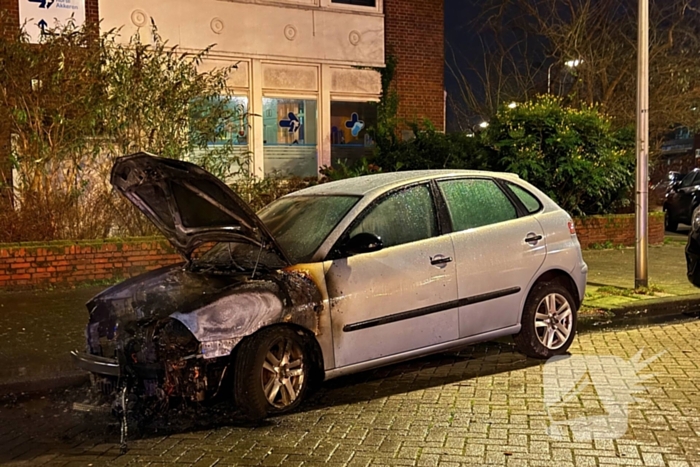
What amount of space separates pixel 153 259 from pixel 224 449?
6110mm

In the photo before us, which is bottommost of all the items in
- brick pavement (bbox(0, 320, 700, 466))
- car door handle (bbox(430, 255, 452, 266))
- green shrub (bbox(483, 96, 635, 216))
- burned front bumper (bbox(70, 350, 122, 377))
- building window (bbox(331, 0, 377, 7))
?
brick pavement (bbox(0, 320, 700, 466))

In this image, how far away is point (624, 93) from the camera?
65.5 ft

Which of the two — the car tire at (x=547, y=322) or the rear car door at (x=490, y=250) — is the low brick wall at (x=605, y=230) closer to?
the car tire at (x=547, y=322)

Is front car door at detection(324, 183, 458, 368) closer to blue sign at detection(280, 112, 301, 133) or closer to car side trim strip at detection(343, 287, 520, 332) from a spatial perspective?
car side trim strip at detection(343, 287, 520, 332)

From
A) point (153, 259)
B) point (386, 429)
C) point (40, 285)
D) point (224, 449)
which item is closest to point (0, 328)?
point (40, 285)

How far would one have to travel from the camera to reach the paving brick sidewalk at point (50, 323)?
20.0ft

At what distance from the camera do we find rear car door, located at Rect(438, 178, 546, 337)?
19.1 ft

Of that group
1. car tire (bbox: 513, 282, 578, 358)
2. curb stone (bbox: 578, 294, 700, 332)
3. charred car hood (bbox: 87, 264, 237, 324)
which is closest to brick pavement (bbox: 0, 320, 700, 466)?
car tire (bbox: 513, 282, 578, 358)

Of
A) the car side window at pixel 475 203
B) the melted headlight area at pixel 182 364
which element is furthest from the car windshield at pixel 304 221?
the melted headlight area at pixel 182 364

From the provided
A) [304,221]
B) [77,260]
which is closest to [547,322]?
[304,221]

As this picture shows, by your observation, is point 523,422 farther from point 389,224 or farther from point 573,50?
point 573,50

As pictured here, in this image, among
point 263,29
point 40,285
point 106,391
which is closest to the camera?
point 106,391

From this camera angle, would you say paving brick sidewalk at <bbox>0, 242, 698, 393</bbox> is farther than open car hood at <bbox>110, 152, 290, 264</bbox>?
Yes

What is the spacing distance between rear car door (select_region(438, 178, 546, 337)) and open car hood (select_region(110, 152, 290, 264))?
63.4 inches
